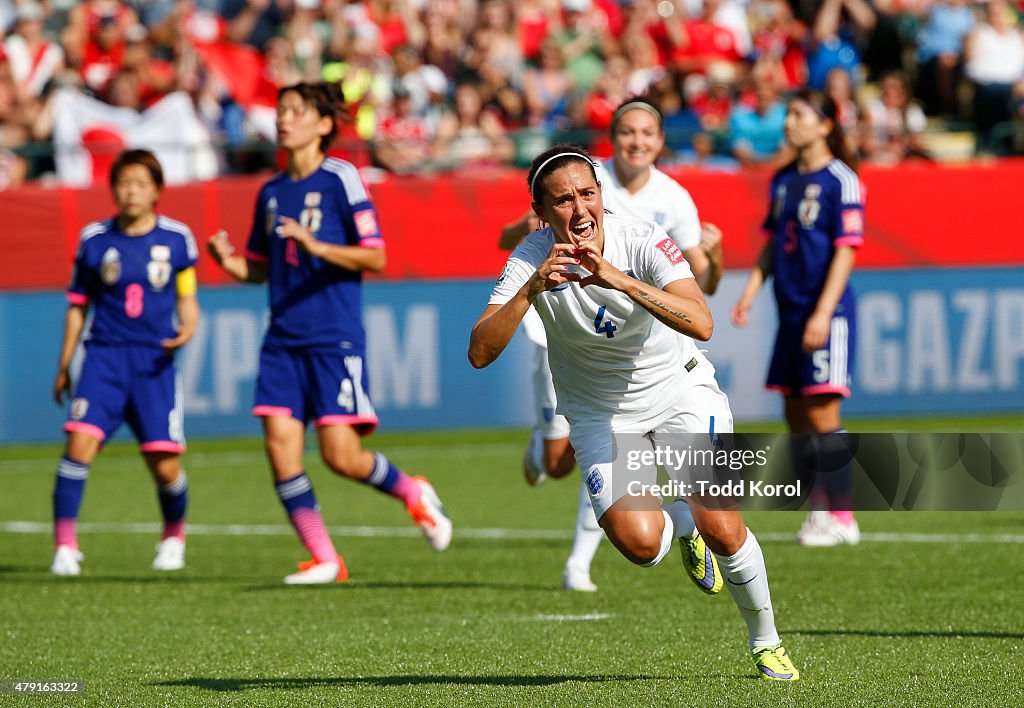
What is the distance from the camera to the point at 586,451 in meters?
5.80

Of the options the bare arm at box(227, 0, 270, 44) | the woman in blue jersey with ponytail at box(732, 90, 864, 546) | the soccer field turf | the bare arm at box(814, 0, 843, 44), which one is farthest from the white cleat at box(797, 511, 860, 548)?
the bare arm at box(814, 0, 843, 44)

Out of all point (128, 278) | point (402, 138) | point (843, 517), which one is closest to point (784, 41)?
point (402, 138)

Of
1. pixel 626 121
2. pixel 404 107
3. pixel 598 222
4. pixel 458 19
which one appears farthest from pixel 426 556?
pixel 458 19

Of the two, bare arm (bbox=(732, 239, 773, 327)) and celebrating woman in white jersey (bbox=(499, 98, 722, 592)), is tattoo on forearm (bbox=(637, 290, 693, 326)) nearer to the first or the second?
celebrating woman in white jersey (bbox=(499, 98, 722, 592))

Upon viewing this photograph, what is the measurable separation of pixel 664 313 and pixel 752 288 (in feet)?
15.3

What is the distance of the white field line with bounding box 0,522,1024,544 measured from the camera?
9766 mm

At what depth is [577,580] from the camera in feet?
27.0

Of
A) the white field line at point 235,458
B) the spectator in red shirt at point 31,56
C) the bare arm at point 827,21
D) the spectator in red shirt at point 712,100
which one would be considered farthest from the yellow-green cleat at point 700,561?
the bare arm at point 827,21

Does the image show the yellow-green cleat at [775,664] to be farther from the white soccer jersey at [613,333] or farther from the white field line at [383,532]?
the white field line at [383,532]

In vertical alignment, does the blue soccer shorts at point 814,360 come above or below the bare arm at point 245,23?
below

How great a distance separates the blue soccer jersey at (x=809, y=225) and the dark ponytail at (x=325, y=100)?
2710mm

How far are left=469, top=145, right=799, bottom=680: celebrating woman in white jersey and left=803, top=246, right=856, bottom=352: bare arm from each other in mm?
3363

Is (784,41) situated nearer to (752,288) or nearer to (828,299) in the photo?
(752,288)

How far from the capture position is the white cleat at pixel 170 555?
30.6 feet
